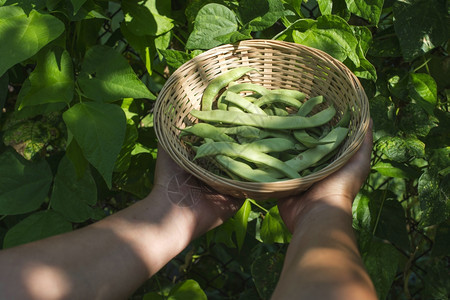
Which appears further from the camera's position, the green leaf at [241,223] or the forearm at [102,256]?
the green leaf at [241,223]

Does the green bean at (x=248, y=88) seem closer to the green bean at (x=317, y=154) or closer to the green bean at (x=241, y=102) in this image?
the green bean at (x=241, y=102)

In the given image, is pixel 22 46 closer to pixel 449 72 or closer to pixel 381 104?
pixel 381 104

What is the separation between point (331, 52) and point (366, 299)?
→ 26.3 inches

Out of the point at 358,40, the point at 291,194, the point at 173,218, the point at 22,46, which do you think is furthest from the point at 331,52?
the point at 22,46

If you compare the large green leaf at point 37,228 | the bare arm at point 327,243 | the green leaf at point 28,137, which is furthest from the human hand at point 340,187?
the green leaf at point 28,137

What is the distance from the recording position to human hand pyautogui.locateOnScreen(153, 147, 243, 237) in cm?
113

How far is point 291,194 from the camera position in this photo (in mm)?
1072

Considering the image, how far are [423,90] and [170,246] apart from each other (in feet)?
2.24

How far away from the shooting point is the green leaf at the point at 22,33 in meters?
0.99

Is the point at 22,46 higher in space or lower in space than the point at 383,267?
higher

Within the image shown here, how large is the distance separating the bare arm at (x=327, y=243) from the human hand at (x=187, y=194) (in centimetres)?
15

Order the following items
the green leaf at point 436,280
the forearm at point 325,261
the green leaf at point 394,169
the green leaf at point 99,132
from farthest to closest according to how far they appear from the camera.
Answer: the green leaf at point 436,280 → the green leaf at point 394,169 → the green leaf at point 99,132 → the forearm at point 325,261

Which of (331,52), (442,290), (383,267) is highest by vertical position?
(331,52)

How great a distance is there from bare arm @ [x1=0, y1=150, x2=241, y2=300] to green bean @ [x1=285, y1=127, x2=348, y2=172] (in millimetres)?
176
